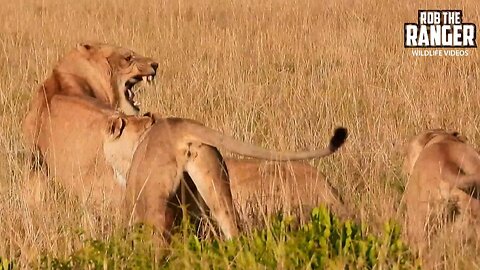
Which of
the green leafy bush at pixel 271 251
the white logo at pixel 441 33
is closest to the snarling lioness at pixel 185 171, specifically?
the green leafy bush at pixel 271 251

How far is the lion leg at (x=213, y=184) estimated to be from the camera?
140 inches

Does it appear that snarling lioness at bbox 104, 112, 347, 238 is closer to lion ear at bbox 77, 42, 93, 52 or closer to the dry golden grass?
the dry golden grass

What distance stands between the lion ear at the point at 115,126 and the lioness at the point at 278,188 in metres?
0.62

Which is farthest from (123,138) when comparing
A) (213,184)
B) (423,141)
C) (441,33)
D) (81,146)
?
(441,33)

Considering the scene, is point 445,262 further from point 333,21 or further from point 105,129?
point 333,21

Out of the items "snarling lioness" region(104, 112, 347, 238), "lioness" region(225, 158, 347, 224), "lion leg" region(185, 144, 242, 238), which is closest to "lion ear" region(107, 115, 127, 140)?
"lioness" region(225, 158, 347, 224)

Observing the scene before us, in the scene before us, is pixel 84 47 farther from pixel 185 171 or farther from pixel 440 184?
pixel 440 184

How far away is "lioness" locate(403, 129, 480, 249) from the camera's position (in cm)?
373

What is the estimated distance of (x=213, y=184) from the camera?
3.57 metres

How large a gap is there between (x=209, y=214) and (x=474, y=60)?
482 cm

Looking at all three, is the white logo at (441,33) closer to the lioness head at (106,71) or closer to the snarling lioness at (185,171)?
the lioness head at (106,71)

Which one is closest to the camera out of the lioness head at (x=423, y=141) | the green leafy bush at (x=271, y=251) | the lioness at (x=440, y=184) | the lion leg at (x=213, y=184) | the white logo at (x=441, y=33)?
the green leafy bush at (x=271, y=251)

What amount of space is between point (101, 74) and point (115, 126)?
1322 mm

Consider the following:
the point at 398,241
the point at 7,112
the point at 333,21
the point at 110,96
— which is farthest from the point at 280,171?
the point at 333,21
